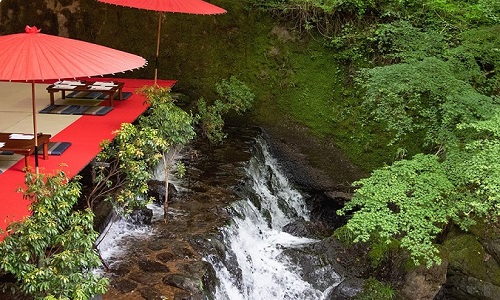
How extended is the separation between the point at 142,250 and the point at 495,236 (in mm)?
5586

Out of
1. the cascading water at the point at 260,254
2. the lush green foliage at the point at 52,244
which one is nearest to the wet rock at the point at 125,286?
the cascading water at the point at 260,254

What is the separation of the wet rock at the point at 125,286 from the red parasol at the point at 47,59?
2.89 meters

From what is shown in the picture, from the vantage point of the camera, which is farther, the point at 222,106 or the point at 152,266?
the point at 222,106

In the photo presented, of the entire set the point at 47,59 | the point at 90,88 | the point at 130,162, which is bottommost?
the point at 90,88

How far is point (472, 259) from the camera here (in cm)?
854

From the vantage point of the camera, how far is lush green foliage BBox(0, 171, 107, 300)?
4.87 metres

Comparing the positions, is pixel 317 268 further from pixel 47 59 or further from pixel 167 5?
pixel 47 59

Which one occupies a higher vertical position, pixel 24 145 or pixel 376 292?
pixel 24 145

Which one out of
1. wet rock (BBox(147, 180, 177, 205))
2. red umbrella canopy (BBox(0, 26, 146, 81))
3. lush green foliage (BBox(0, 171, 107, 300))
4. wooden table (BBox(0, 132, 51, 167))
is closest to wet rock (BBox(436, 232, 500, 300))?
wet rock (BBox(147, 180, 177, 205))

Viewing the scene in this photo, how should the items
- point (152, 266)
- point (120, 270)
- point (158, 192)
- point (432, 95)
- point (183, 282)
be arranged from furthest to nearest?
point (158, 192) < point (432, 95) < point (152, 266) < point (120, 270) < point (183, 282)

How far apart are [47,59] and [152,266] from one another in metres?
3.47

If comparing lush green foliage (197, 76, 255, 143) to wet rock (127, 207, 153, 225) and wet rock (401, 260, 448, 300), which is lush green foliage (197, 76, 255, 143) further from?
wet rock (401, 260, 448, 300)

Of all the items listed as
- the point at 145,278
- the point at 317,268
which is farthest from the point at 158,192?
the point at 317,268

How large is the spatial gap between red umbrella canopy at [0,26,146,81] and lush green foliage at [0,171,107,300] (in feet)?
3.48
